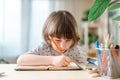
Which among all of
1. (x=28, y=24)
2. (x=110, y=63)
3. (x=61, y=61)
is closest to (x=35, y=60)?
(x=61, y=61)

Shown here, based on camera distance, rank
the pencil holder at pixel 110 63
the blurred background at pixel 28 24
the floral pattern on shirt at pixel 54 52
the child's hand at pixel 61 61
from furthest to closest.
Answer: the blurred background at pixel 28 24 < the floral pattern on shirt at pixel 54 52 < the child's hand at pixel 61 61 < the pencil holder at pixel 110 63

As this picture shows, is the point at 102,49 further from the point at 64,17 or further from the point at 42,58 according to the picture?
the point at 64,17

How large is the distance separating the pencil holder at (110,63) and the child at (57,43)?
9.9 inches

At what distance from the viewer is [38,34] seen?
305 cm

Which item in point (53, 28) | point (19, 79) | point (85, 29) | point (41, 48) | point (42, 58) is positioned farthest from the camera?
point (85, 29)

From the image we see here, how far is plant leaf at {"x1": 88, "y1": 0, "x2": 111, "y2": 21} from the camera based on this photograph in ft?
2.49

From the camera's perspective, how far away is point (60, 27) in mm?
1176

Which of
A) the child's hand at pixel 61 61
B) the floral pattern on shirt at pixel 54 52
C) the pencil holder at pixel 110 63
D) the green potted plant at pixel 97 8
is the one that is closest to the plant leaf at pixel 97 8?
the green potted plant at pixel 97 8

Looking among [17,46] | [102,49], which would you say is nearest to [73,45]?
[102,49]

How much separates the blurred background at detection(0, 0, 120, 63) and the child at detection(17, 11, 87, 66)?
154 cm

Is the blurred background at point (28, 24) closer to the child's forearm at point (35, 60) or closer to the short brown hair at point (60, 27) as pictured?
the short brown hair at point (60, 27)

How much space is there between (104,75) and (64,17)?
564 mm

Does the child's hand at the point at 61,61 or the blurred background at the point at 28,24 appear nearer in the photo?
the child's hand at the point at 61,61

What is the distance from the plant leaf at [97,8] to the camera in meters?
0.76
